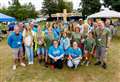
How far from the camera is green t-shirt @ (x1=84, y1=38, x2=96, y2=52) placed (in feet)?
33.0

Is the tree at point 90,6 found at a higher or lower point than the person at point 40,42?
lower

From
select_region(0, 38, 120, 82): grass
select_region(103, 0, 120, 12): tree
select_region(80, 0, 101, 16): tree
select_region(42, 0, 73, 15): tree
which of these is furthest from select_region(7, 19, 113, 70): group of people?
select_region(42, 0, 73, 15): tree

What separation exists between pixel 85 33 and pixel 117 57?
8.53ft

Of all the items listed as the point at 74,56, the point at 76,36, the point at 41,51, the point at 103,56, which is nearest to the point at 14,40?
the point at 41,51

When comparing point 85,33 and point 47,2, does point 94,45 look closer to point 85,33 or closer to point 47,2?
point 85,33

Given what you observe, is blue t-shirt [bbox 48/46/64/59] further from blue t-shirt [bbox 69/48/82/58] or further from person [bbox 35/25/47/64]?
person [bbox 35/25/47/64]

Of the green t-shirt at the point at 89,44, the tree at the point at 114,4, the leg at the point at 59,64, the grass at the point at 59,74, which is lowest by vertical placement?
the tree at the point at 114,4

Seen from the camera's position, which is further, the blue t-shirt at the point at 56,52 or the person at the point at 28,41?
the person at the point at 28,41

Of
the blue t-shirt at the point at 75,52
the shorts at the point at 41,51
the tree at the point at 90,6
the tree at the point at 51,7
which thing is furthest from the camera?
the tree at the point at 51,7

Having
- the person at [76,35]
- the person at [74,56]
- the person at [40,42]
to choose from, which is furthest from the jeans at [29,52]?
the person at [76,35]

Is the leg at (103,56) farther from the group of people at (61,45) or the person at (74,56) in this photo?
the person at (74,56)

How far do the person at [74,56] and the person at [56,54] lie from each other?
29 cm

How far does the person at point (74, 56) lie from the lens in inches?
381

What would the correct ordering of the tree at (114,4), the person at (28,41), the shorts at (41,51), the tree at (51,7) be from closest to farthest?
the person at (28,41)
the shorts at (41,51)
the tree at (114,4)
the tree at (51,7)
